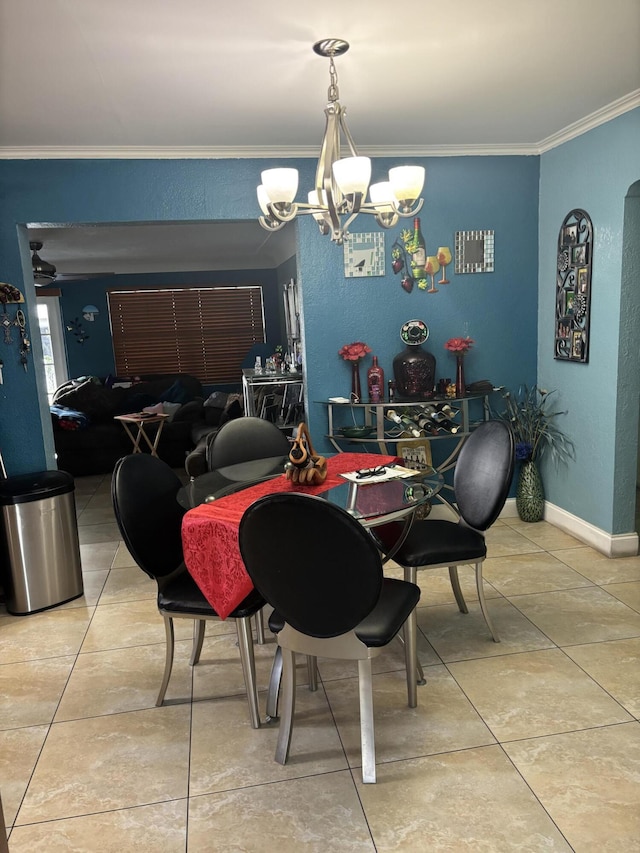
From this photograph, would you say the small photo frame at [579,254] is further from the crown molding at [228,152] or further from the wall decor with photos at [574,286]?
the crown molding at [228,152]

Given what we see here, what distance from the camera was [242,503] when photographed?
2.47m

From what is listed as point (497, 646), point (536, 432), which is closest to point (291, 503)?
point (497, 646)

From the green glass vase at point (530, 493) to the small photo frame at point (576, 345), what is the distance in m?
→ 0.81

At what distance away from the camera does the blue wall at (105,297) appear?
892 cm

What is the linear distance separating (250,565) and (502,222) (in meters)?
3.27

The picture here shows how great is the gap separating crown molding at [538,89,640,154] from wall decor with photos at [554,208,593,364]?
0.45 m

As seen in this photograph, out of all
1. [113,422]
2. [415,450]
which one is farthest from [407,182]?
[113,422]

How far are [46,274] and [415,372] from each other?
11.5 feet

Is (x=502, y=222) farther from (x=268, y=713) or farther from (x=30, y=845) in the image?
(x=30, y=845)

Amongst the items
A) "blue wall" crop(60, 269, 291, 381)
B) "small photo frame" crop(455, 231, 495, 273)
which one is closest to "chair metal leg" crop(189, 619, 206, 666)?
"small photo frame" crop(455, 231, 495, 273)

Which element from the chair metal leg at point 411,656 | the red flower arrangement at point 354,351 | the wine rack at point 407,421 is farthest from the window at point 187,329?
the chair metal leg at point 411,656

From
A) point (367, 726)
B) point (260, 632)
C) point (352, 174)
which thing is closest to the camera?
point (367, 726)

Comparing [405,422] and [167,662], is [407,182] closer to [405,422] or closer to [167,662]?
[405,422]

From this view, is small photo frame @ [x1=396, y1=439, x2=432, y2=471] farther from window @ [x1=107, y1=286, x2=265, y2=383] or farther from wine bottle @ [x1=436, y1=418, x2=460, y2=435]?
window @ [x1=107, y1=286, x2=265, y2=383]
